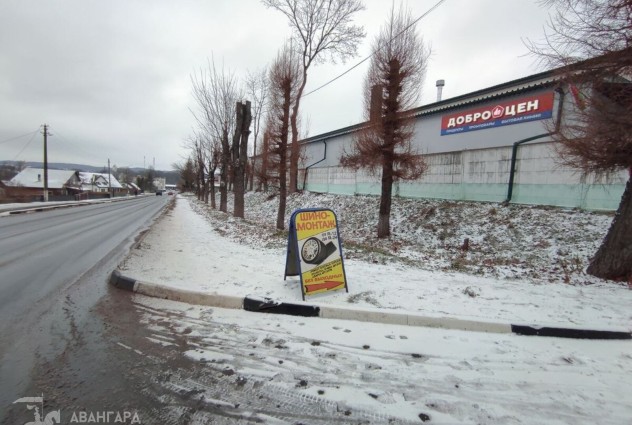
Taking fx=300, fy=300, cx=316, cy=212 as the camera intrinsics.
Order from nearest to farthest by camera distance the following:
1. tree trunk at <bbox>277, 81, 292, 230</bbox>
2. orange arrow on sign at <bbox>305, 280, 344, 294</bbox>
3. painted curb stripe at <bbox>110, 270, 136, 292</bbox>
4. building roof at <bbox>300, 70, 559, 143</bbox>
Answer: orange arrow on sign at <bbox>305, 280, 344, 294</bbox> → painted curb stripe at <bbox>110, 270, 136, 292</bbox> → building roof at <bbox>300, 70, 559, 143</bbox> → tree trunk at <bbox>277, 81, 292, 230</bbox>

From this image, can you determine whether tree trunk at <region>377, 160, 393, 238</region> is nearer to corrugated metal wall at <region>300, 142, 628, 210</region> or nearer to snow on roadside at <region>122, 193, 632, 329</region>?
snow on roadside at <region>122, 193, 632, 329</region>

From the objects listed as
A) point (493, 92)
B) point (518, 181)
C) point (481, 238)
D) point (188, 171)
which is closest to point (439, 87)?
point (493, 92)

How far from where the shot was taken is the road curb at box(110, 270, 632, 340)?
387 cm

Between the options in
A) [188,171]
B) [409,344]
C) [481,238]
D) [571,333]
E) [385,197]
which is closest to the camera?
[409,344]

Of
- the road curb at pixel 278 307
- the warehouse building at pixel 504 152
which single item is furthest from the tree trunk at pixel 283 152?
the road curb at pixel 278 307

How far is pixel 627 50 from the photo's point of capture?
18.3 feet

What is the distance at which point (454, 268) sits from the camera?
6980 millimetres

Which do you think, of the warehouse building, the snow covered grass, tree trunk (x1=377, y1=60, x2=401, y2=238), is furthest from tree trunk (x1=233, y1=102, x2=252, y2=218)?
tree trunk (x1=377, y1=60, x2=401, y2=238)

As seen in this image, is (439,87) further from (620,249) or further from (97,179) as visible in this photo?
(97,179)

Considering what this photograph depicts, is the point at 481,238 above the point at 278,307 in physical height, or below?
above

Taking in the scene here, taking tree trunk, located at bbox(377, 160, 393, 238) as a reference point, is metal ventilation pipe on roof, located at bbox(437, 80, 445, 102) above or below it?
above

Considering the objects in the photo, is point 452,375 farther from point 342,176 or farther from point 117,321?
point 342,176

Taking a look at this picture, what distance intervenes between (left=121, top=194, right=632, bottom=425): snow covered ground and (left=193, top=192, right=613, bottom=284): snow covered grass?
0.15 m

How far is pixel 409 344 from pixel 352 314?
3.06 ft
